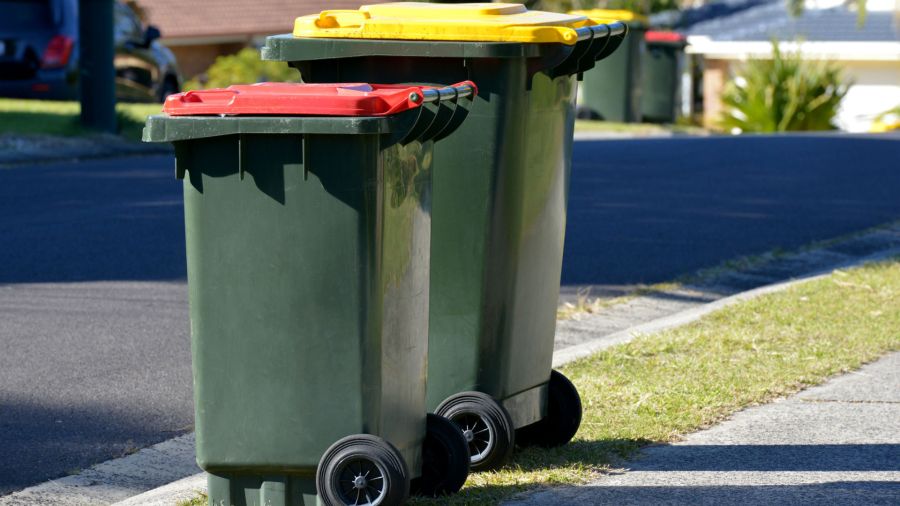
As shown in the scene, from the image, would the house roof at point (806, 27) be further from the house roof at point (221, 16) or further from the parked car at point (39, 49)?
the parked car at point (39, 49)

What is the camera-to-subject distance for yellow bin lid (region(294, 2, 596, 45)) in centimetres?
451

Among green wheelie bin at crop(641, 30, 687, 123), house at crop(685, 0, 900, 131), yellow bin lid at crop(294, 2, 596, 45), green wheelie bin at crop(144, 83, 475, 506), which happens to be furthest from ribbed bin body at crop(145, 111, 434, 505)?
house at crop(685, 0, 900, 131)

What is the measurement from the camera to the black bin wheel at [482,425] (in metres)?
4.51

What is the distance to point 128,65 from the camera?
18.5 meters

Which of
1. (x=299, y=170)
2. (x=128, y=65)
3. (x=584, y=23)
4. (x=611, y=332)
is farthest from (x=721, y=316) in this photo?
(x=128, y=65)

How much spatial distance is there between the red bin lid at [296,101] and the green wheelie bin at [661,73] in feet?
61.8

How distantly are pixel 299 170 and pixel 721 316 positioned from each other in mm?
3893

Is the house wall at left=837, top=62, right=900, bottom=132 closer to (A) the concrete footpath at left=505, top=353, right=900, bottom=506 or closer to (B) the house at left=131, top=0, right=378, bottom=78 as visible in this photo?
(B) the house at left=131, top=0, right=378, bottom=78

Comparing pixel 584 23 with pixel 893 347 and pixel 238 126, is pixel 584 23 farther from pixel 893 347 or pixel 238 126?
pixel 893 347

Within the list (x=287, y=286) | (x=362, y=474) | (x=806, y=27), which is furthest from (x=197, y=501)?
(x=806, y=27)

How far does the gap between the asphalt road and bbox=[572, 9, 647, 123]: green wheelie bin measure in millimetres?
4219

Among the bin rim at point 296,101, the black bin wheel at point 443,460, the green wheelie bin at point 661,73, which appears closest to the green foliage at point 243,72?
the green wheelie bin at point 661,73

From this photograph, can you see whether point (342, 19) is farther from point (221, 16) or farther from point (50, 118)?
point (221, 16)

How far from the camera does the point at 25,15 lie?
15.4 meters
